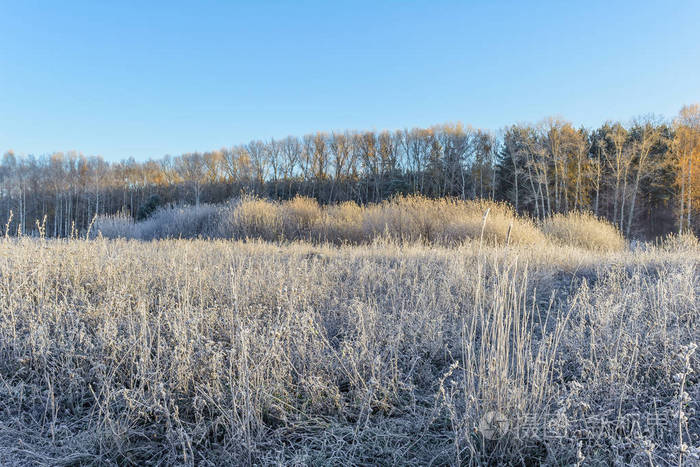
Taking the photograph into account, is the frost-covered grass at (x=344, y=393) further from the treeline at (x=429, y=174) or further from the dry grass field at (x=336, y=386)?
the treeline at (x=429, y=174)

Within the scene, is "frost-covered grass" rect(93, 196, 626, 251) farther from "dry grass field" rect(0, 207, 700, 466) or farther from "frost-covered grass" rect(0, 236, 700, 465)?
"frost-covered grass" rect(0, 236, 700, 465)

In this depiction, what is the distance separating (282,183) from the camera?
33500 millimetres

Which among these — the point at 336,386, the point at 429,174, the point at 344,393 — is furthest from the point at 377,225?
the point at 429,174

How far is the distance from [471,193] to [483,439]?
30167 mm

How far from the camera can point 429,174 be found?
101 feet

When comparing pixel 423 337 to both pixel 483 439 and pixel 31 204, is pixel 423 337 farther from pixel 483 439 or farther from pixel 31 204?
pixel 31 204

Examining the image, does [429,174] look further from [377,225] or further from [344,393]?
[344,393]

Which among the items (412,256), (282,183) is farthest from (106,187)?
(412,256)

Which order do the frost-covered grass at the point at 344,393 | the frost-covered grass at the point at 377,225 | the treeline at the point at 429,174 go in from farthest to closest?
the treeline at the point at 429,174 → the frost-covered grass at the point at 377,225 → the frost-covered grass at the point at 344,393

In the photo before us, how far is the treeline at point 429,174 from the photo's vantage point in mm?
23844

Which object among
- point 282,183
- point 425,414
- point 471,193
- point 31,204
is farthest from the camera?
point 31,204

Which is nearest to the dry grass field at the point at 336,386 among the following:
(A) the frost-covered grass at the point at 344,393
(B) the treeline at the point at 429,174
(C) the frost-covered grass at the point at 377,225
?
(A) the frost-covered grass at the point at 344,393

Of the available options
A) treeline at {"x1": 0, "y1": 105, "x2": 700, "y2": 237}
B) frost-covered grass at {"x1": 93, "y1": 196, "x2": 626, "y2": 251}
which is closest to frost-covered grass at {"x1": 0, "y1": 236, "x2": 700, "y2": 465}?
frost-covered grass at {"x1": 93, "y1": 196, "x2": 626, "y2": 251}

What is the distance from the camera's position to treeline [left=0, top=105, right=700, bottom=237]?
23844mm
